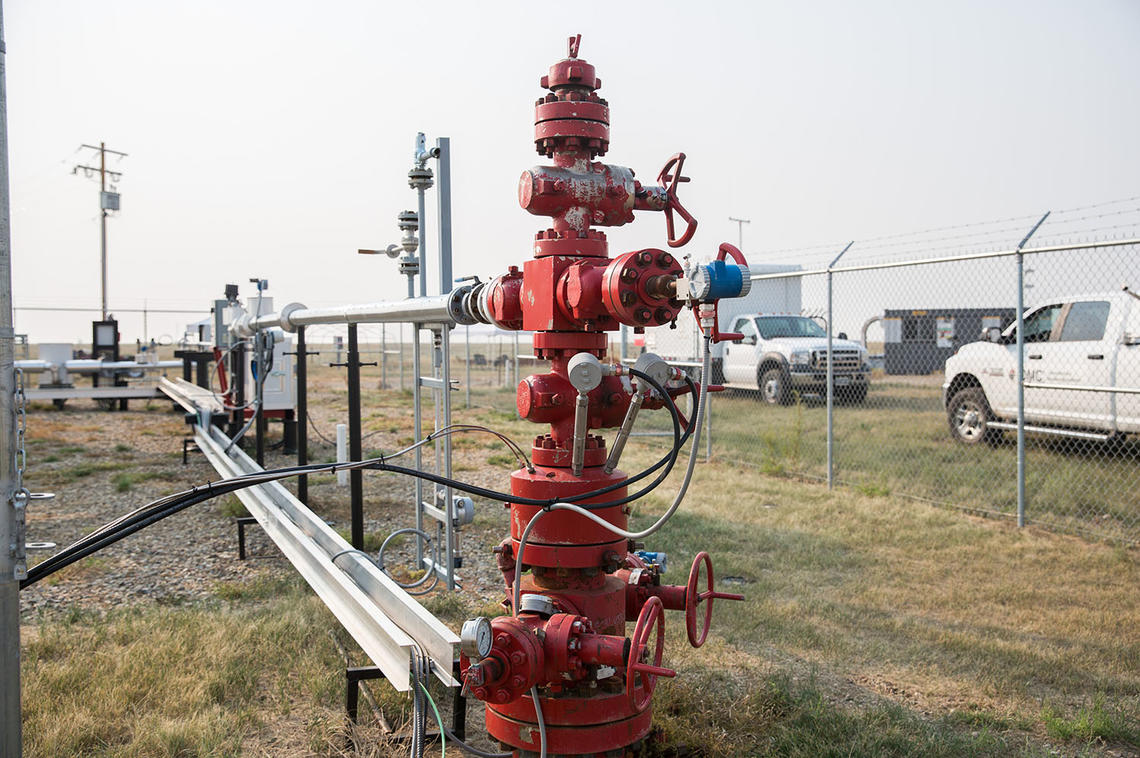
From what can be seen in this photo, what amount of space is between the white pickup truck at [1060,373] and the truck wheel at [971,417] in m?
0.01

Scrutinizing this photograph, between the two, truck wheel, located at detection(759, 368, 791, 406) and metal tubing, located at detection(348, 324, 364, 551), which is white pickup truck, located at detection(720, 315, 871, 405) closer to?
truck wheel, located at detection(759, 368, 791, 406)

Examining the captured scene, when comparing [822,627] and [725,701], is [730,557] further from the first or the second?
[725,701]

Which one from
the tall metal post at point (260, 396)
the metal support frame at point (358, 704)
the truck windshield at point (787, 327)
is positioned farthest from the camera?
the truck windshield at point (787, 327)

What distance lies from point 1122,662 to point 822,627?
4.70 ft

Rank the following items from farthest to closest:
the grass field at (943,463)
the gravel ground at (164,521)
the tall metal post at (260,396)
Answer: the grass field at (943,463)
the tall metal post at (260,396)
the gravel ground at (164,521)

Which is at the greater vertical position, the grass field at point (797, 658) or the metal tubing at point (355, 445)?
the metal tubing at point (355, 445)

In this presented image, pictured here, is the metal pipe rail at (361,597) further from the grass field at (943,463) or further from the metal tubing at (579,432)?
the grass field at (943,463)

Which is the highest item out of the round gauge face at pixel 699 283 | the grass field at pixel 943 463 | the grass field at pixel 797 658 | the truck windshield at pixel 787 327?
the truck windshield at pixel 787 327

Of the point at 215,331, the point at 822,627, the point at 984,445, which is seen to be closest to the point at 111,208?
the point at 215,331

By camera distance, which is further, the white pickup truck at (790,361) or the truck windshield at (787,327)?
the truck windshield at (787,327)

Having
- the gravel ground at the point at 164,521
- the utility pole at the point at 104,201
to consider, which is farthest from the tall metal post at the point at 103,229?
the gravel ground at the point at 164,521

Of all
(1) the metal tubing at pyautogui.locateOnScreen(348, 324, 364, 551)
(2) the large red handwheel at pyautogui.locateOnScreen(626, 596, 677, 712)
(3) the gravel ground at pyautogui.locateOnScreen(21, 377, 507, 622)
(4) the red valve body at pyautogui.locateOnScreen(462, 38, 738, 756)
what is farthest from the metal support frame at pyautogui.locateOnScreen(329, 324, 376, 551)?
(2) the large red handwheel at pyautogui.locateOnScreen(626, 596, 677, 712)

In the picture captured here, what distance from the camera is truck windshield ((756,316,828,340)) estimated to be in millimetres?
15898

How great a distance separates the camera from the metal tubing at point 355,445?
16.1 feet
